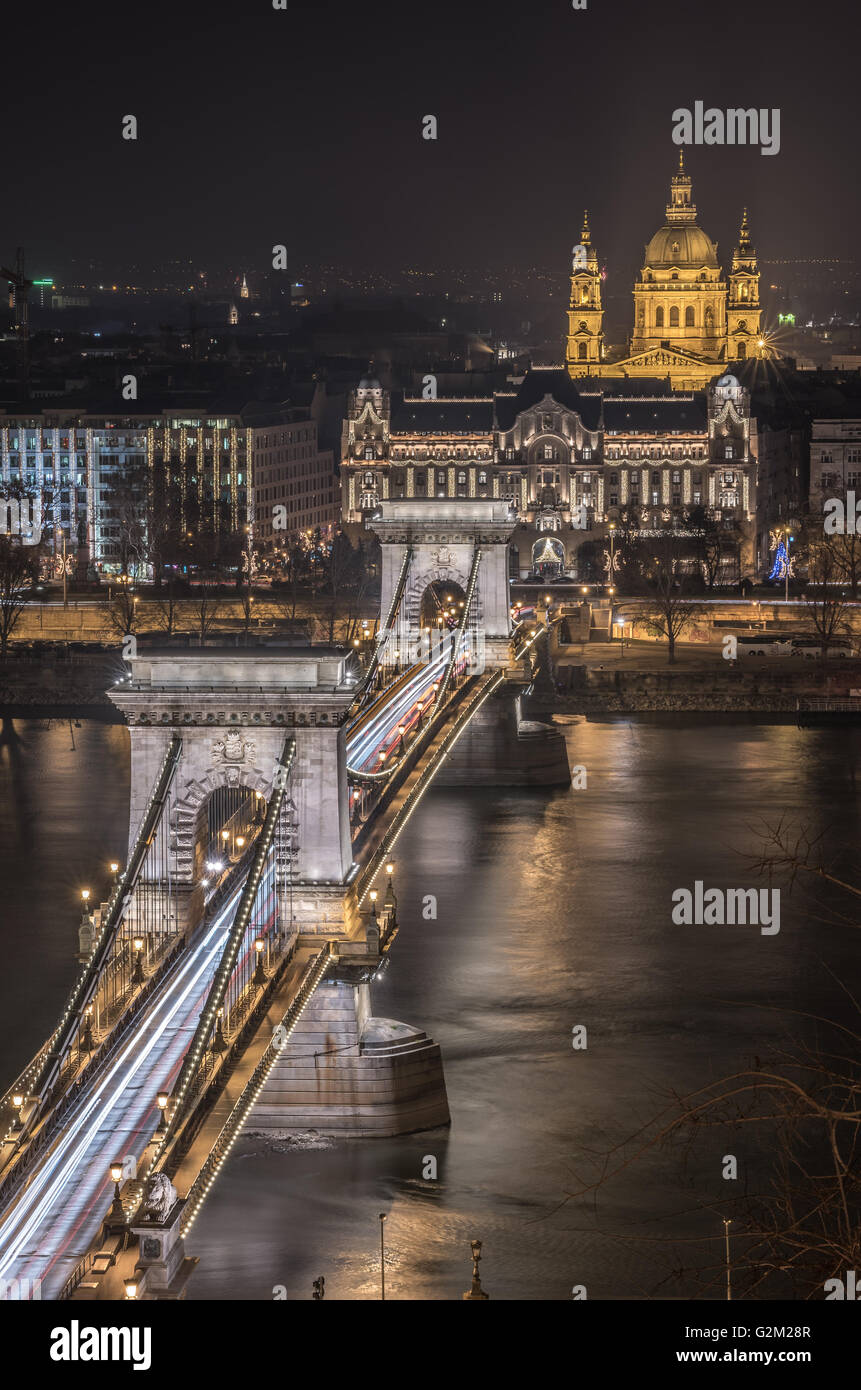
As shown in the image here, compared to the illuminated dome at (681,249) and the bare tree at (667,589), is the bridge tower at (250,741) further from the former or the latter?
the illuminated dome at (681,249)

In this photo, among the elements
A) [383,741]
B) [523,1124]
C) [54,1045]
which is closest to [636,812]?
[383,741]

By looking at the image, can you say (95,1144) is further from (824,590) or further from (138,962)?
(824,590)

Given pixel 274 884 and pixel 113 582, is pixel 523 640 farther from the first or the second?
pixel 274 884

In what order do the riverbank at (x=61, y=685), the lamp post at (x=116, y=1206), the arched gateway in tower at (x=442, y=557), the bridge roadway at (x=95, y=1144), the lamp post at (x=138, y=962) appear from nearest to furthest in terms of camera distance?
the bridge roadway at (x=95, y=1144), the lamp post at (x=116, y=1206), the lamp post at (x=138, y=962), the arched gateway in tower at (x=442, y=557), the riverbank at (x=61, y=685)

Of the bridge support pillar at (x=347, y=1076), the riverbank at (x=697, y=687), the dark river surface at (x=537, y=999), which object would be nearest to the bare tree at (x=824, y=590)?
the riverbank at (x=697, y=687)

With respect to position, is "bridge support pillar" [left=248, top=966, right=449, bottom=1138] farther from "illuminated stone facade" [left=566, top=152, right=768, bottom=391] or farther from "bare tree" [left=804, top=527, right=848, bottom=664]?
"illuminated stone facade" [left=566, top=152, right=768, bottom=391]
